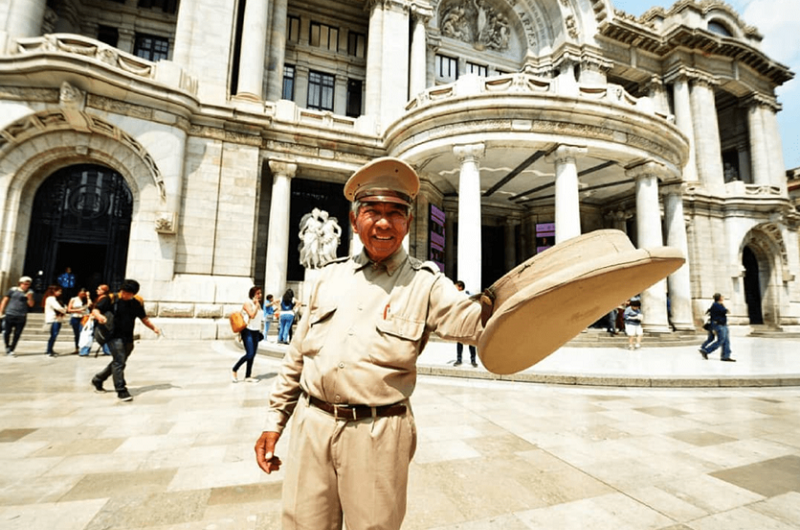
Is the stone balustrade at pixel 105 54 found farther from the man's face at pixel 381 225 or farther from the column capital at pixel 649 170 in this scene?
the column capital at pixel 649 170

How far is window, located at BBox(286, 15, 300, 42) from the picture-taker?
19.7m

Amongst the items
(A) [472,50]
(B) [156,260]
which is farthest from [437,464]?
(A) [472,50]

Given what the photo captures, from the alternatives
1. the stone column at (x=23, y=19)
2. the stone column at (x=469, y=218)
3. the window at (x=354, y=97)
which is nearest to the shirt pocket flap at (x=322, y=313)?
the stone column at (x=469, y=218)

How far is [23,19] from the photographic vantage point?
12609 millimetres

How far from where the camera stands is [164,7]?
18.3 meters

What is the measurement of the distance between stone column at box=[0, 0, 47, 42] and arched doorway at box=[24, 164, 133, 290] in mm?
4690

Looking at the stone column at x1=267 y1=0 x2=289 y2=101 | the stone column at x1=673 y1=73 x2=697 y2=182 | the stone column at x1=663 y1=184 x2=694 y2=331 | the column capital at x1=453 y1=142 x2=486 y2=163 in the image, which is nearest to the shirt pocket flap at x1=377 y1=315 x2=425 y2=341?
the column capital at x1=453 y1=142 x2=486 y2=163

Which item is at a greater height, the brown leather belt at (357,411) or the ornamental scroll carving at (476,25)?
the ornamental scroll carving at (476,25)

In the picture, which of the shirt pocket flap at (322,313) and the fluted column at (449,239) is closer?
the shirt pocket flap at (322,313)

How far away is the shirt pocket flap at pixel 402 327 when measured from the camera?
142 cm

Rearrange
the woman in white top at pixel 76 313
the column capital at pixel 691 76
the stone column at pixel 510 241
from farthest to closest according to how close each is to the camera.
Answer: the column capital at pixel 691 76 < the stone column at pixel 510 241 < the woman in white top at pixel 76 313

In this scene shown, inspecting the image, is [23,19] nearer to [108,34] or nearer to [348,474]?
[108,34]

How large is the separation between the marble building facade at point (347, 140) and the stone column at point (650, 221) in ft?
0.31

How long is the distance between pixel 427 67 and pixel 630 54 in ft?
42.6
